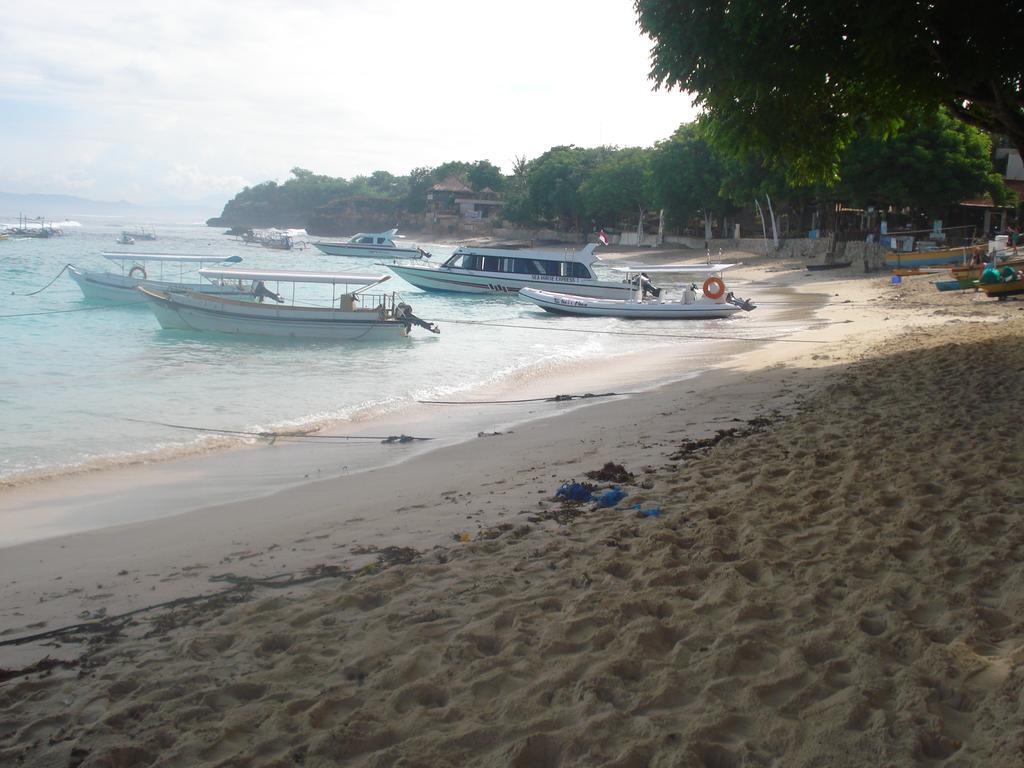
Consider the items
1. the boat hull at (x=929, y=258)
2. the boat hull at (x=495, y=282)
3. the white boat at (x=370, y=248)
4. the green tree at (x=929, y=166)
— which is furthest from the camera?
the white boat at (x=370, y=248)

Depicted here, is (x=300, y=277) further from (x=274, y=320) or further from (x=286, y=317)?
(x=274, y=320)

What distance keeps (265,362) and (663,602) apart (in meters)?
15.9

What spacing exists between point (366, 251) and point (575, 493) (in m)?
71.8

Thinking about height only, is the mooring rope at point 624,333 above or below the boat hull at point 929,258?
below

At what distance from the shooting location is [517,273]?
121 ft

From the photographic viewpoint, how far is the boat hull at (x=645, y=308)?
88.5 ft

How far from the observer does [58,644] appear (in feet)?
14.7

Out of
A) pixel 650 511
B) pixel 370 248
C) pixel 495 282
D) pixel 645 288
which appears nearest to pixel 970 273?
pixel 645 288

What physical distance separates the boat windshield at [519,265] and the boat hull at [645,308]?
19.7ft

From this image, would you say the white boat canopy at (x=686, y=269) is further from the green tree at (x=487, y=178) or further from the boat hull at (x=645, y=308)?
the green tree at (x=487, y=178)

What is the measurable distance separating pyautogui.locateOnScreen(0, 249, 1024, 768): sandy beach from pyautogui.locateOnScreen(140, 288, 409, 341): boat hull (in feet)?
47.9

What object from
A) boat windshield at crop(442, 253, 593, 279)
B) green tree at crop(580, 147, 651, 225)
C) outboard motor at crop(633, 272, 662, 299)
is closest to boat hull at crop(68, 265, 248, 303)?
boat windshield at crop(442, 253, 593, 279)

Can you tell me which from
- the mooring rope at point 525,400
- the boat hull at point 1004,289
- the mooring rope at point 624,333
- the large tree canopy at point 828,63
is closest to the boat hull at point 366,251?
the mooring rope at point 624,333

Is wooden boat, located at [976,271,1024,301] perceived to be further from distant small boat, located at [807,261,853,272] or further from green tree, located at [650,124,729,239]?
green tree, located at [650,124,729,239]
